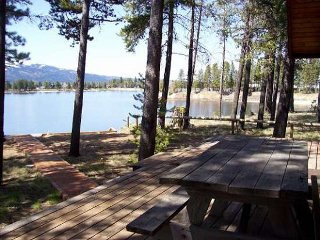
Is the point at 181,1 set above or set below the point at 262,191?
above

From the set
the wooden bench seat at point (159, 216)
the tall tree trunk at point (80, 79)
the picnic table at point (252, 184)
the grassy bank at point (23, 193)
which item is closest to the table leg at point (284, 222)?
the picnic table at point (252, 184)

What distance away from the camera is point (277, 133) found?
12.4 meters

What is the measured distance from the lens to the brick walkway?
299 inches

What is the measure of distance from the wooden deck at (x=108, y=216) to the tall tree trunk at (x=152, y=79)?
2.77 m

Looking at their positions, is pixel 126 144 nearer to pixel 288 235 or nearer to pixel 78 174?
pixel 78 174

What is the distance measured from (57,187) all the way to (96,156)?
4057 mm

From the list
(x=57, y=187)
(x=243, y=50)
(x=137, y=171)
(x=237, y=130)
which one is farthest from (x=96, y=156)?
(x=243, y=50)

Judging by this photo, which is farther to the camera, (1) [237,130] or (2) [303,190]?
(1) [237,130]

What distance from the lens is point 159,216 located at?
3.34m

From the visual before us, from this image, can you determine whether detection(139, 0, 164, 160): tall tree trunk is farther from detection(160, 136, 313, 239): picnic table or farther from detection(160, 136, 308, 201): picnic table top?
detection(160, 136, 313, 239): picnic table

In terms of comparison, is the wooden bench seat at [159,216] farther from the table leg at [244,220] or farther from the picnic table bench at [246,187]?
the table leg at [244,220]

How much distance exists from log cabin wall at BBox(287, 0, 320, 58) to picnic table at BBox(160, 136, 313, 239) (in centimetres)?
399

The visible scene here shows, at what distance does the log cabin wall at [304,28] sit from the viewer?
6992mm

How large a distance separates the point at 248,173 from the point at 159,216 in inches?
34.9
